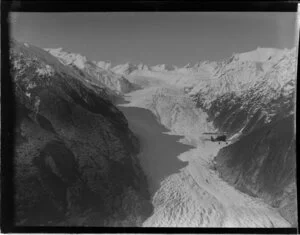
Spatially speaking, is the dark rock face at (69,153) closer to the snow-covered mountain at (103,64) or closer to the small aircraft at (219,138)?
the snow-covered mountain at (103,64)

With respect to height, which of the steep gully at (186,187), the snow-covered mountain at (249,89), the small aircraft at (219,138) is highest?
the snow-covered mountain at (249,89)

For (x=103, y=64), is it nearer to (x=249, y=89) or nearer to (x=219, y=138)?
(x=219, y=138)

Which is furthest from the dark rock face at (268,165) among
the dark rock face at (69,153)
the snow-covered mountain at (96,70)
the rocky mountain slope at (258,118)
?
the snow-covered mountain at (96,70)

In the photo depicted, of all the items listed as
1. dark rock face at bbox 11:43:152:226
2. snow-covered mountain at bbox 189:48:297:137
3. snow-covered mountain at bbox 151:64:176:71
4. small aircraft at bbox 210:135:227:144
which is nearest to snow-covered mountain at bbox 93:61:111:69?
dark rock face at bbox 11:43:152:226

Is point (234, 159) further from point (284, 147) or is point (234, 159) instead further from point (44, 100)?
point (44, 100)

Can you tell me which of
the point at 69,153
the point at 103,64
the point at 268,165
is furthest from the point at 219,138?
the point at 69,153

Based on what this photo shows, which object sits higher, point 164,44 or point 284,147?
point 164,44
